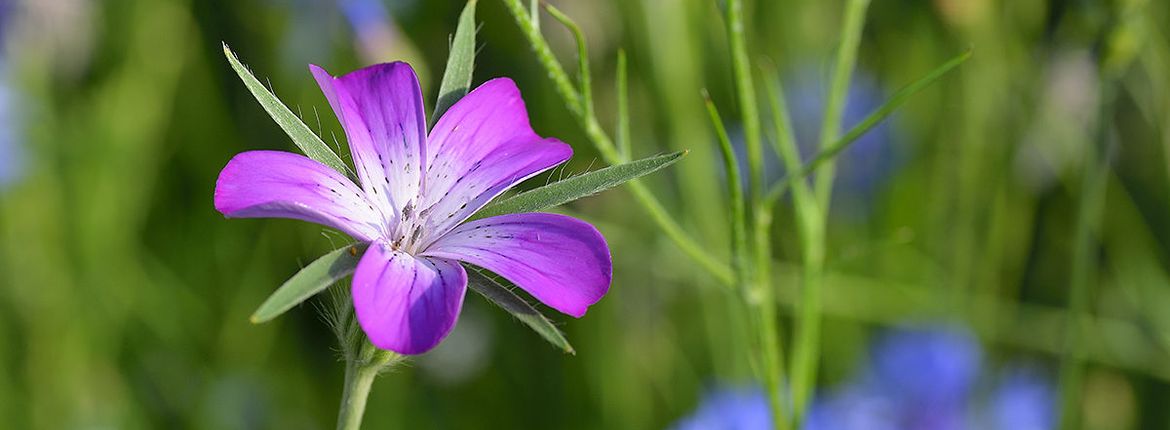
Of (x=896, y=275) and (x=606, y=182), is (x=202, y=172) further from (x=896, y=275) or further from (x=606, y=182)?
(x=606, y=182)

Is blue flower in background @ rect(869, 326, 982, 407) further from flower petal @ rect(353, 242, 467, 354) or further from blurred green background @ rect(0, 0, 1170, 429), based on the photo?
flower petal @ rect(353, 242, 467, 354)

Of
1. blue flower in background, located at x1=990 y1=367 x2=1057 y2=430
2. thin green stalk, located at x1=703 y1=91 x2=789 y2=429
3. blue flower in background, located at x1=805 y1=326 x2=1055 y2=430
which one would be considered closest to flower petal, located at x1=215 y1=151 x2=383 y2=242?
thin green stalk, located at x1=703 y1=91 x2=789 y2=429

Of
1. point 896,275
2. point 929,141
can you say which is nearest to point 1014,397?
point 896,275

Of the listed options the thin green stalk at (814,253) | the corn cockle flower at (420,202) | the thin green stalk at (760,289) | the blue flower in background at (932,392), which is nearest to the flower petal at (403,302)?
the corn cockle flower at (420,202)

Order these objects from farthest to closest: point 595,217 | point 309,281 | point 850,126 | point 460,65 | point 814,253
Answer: point 850,126 < point 595,217 < point 814,253 < point 460,65 < point 309,281

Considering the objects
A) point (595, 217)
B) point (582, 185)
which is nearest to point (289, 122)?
point (582, 185)

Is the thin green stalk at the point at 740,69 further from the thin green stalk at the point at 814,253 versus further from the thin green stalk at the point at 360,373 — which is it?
the thin green stalk at the point at 360,373

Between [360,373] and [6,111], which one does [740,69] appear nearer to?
[360,373]
